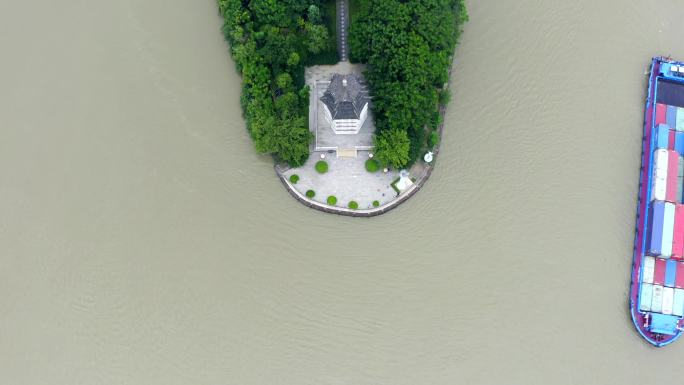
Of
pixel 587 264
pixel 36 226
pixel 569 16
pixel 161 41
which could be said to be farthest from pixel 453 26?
pixel 36 226

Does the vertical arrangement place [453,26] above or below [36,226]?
above

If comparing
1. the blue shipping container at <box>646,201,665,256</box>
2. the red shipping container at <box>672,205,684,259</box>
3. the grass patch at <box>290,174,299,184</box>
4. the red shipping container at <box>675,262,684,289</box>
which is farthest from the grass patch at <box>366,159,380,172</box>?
the red shipping container at <box>675,262,684,289</box>

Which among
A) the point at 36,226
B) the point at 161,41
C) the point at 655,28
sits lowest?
the point at 36,226

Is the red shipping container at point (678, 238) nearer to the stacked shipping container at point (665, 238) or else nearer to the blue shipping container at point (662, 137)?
the stacked shipping container at point (665, 238)

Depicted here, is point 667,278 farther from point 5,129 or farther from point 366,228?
point 5,129

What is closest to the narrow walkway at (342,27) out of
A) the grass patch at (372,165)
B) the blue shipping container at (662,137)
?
the grass patch at (372,165)
